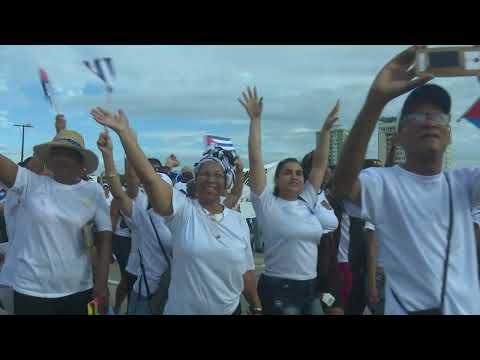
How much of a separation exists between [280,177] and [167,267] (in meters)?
1.27

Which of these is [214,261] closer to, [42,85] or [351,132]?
[351,132]

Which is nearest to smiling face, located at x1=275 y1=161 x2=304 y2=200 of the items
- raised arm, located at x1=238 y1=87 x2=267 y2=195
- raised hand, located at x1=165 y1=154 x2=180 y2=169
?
raised arm, located at x1=238 y1=87 x2=267 y2=195

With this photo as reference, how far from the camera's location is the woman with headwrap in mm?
2617

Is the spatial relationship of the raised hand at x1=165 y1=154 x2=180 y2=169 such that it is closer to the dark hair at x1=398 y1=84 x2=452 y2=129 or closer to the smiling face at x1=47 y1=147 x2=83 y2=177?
the smiling face at x1=47 y1=147 x2=83 y2=177

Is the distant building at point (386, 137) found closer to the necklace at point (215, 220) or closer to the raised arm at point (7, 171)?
the necklace at point (215, 220)

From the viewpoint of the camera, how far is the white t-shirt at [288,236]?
353cm

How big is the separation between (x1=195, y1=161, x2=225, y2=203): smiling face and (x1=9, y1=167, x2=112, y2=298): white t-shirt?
2.82ft

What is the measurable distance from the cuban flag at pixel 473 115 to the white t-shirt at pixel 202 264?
1.57m

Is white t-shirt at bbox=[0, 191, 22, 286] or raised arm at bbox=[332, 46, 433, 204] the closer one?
raised arm at bbox=[332, 46, 433, 204]

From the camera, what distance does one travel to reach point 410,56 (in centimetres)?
171

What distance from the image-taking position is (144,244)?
387 cm

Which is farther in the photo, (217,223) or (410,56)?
(217,223)

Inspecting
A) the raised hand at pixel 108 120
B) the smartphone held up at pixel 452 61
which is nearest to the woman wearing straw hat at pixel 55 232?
the raised hand at pixel 108 120
